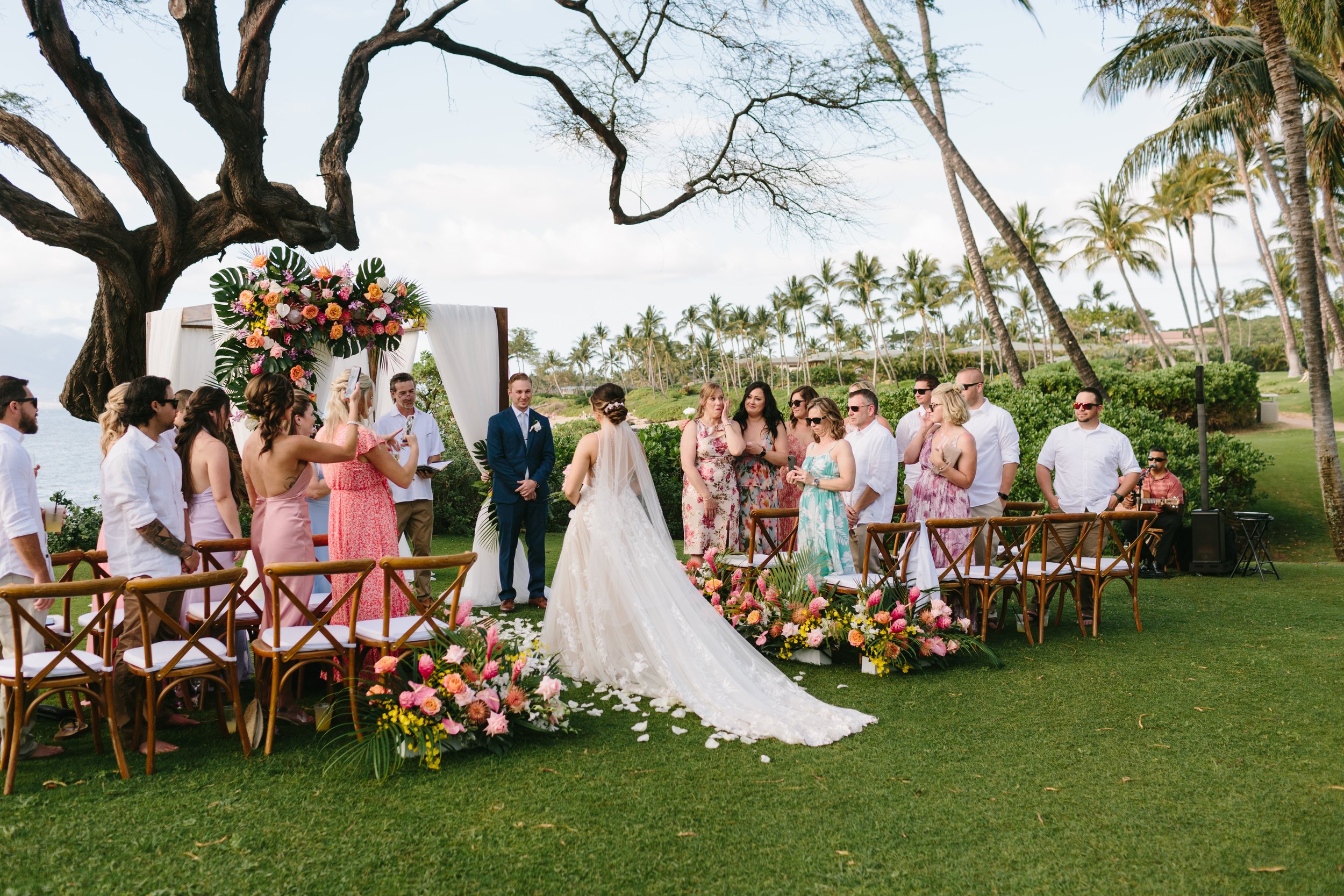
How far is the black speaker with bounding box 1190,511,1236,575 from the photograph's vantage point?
9.07 metres

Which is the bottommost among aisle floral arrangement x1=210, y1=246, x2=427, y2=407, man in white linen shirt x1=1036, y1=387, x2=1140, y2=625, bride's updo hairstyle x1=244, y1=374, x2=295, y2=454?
man in white linen shirt x1=1036, y1=387, x2=1140, y2=625

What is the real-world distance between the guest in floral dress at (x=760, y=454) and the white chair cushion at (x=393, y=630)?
2.97m

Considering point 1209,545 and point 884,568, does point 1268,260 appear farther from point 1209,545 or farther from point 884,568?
point 884,568

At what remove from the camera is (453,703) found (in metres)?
3.96

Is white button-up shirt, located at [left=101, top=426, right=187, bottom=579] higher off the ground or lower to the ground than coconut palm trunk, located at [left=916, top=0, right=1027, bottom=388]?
lower

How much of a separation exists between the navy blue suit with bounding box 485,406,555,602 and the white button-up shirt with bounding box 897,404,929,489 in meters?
2.89

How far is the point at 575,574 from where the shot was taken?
Answer: 18.0ft

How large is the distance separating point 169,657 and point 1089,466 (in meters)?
6.40

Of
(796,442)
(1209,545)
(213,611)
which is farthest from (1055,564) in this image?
(213,611)

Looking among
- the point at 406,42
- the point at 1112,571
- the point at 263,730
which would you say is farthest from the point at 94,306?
the point at 1112,571

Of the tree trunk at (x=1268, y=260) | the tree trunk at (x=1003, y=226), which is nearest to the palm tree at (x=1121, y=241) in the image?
the tree trunk at (x=1268, y=260)

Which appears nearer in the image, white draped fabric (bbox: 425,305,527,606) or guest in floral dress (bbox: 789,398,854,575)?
guest in floral dress (bbox: 789,398,854,575)

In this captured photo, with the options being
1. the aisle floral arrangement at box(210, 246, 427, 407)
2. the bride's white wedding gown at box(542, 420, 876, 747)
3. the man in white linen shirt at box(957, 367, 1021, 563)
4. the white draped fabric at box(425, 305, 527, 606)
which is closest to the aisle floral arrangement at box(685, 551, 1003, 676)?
the bride's white wedding gown at box(542, 420, 876, 747)

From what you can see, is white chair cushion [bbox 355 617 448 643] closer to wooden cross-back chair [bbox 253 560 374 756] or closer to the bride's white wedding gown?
wooden cross-back chair [bbox 253 560 374 756]
